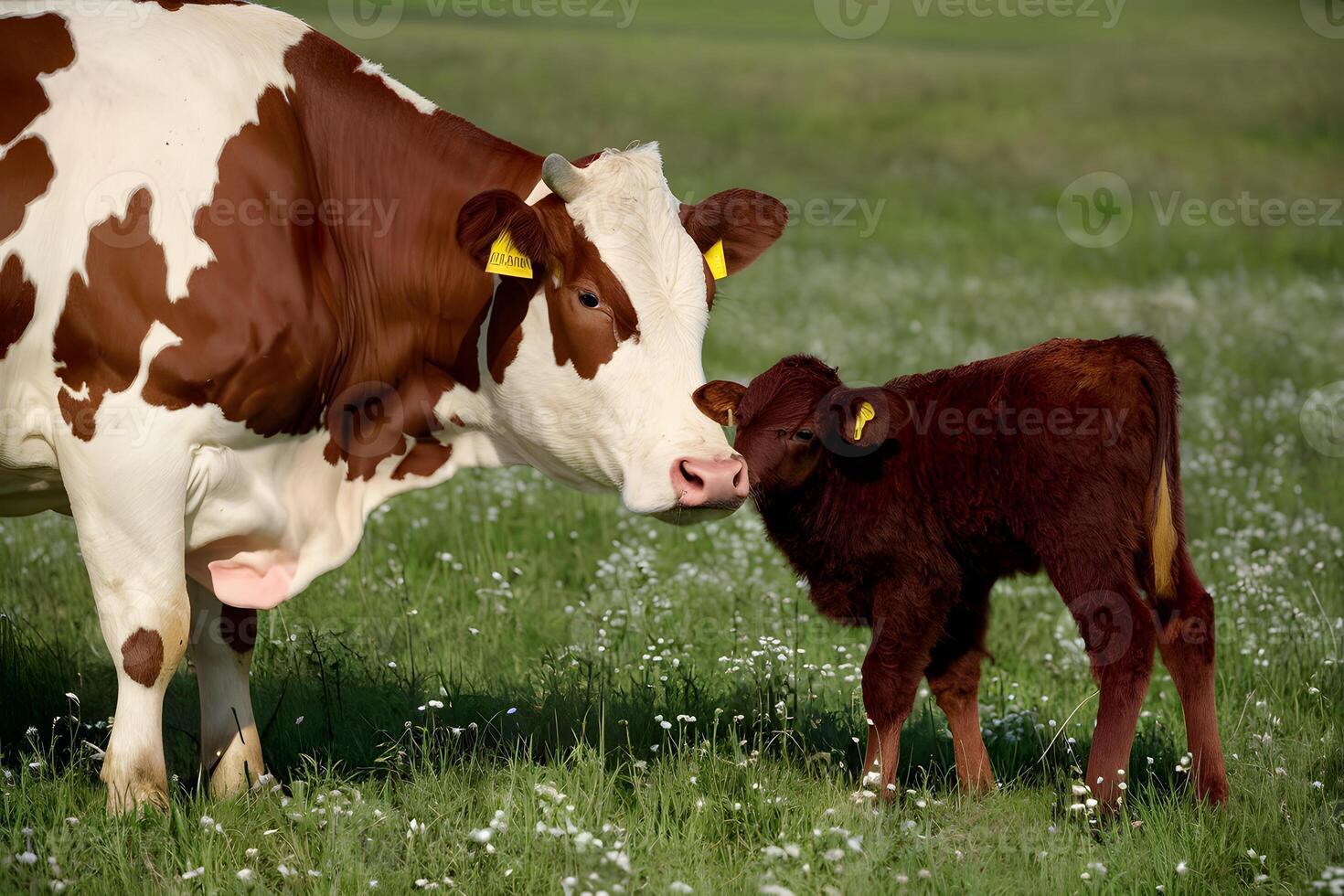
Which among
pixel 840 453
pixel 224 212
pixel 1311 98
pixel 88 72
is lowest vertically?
pixel 840 453

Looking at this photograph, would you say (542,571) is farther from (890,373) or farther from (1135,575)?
(890,373)

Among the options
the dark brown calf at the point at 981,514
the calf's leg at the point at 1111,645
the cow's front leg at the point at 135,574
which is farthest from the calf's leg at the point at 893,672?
the cow's front leg at the point at 135,574

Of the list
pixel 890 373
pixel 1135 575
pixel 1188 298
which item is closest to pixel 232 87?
pixel 1135 575

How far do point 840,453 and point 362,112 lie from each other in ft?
7.21

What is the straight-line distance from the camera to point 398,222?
5.25 meters

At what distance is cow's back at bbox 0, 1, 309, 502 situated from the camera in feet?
14.8

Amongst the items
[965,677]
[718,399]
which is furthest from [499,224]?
[965,677]

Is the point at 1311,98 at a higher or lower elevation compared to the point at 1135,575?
higher

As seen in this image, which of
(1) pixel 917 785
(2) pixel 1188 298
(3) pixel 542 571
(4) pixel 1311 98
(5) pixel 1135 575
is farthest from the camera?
(4) pixel 1311 98

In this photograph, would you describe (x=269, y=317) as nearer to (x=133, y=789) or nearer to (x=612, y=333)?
(x=612, y=333)

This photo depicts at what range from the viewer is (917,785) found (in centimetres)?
557

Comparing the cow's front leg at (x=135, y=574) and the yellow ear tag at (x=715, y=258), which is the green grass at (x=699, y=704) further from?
the yellow ear tag at (x=715, y=258)

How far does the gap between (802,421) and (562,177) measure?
49.6 inches

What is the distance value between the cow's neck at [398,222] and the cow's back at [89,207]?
405mm
